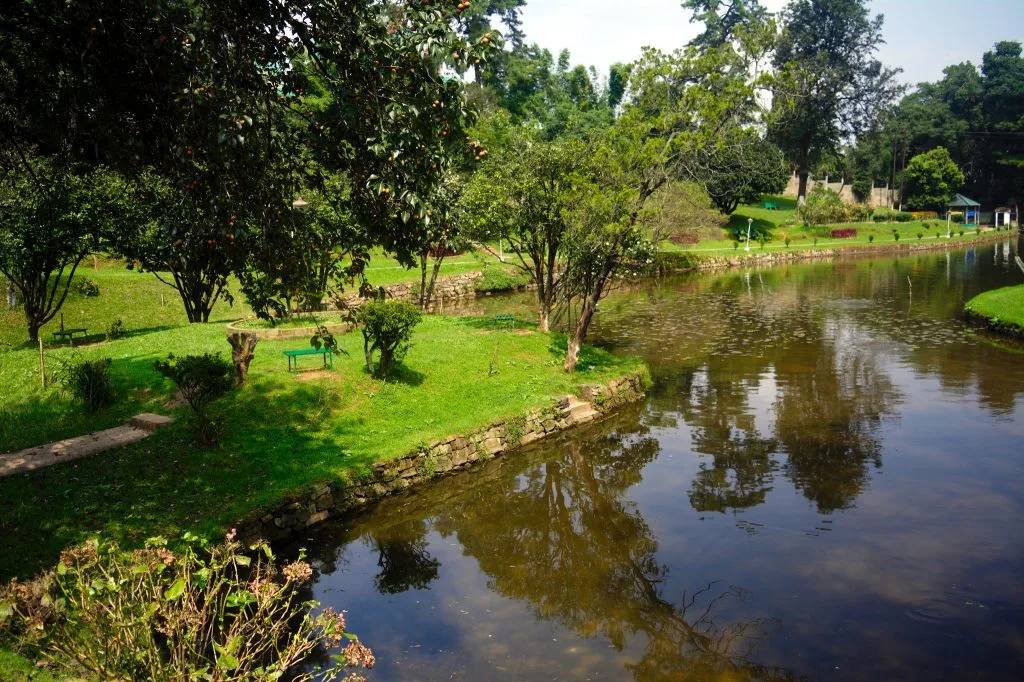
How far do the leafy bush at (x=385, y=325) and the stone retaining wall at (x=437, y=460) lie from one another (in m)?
3.12

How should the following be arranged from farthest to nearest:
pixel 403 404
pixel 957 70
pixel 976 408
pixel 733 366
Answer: pixel 957 70 → pixel 733 366 → pixel 976 408 → pixel 403 404

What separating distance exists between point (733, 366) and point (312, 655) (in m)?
19.7

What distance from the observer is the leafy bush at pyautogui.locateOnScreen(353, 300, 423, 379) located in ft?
56.4

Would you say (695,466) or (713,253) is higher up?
(713,253)

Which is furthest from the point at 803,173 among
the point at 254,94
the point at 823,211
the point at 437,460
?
the point at 254,94

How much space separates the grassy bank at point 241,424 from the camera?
11.7 metres

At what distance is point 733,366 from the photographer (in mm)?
25875

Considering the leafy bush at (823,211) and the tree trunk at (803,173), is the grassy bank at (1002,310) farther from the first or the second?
the tree trunk at (803,173)

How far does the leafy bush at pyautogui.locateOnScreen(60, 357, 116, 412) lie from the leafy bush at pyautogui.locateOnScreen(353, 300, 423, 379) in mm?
5773

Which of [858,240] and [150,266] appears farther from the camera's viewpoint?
[858,240]

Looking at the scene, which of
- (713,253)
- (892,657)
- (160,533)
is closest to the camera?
(892,657)

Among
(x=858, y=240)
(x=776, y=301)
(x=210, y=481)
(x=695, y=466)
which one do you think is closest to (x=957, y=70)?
(x=858, y=240)

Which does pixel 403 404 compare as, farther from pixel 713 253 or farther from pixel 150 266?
pixel 713 253

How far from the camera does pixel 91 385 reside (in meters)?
16.1
